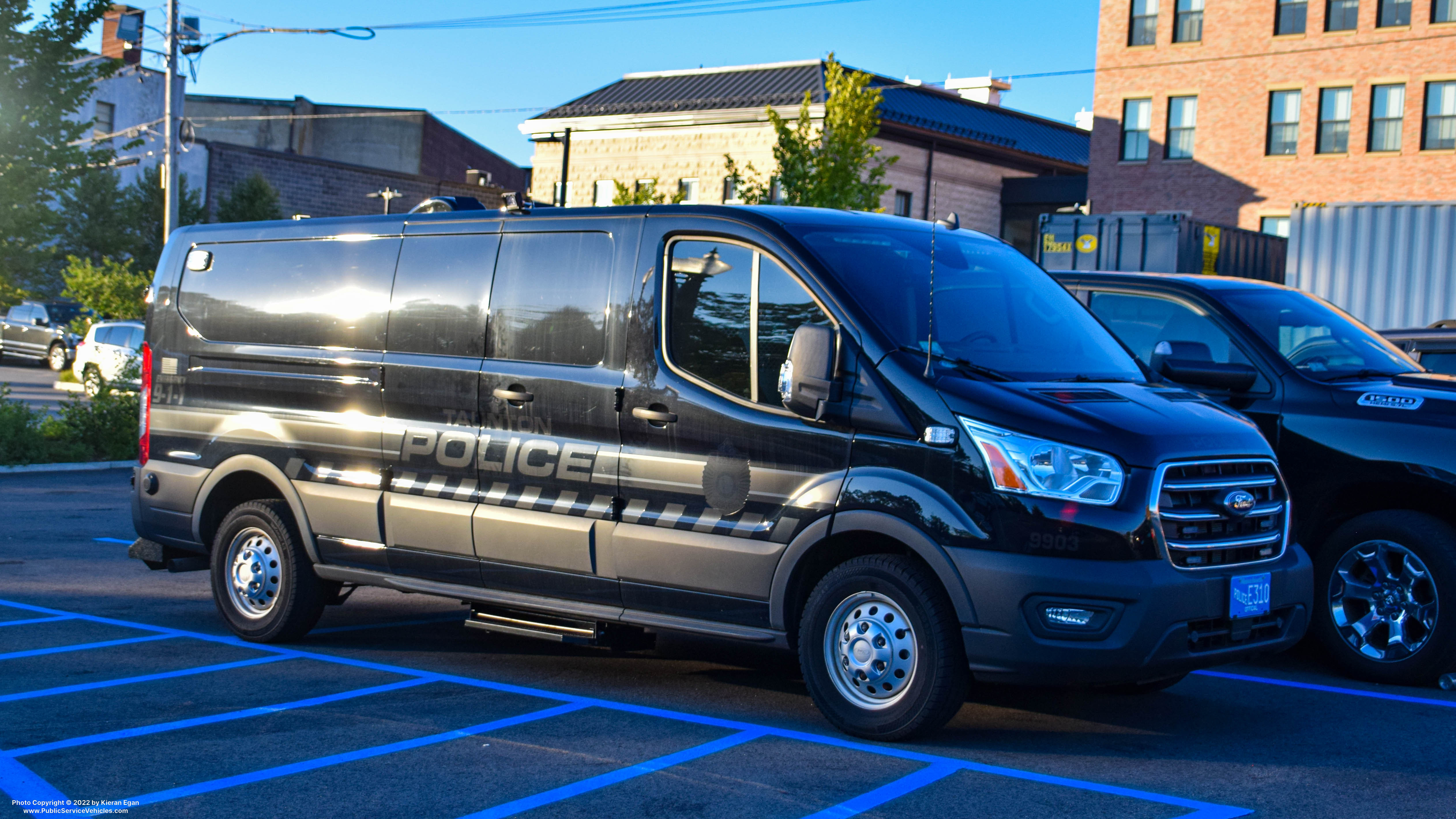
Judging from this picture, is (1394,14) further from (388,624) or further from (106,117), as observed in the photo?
(106,117)

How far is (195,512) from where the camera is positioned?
839cm

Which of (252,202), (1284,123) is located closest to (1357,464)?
(1284,123)

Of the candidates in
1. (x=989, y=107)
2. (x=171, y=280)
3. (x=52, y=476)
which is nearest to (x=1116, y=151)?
(x=989, y=107)

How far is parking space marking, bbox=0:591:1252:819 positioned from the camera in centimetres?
525

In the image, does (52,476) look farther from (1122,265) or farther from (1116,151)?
(1116,151)

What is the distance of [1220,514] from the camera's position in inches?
236

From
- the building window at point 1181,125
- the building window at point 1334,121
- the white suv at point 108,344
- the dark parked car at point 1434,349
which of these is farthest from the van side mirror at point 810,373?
the building window at point 1181,125

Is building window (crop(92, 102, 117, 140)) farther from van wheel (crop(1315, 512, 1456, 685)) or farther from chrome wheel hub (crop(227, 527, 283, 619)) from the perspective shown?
van wheel (crop(1315, 512, 1456, 685))

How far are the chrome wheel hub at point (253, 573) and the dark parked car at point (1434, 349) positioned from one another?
6928 mm

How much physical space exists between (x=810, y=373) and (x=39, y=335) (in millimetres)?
38727

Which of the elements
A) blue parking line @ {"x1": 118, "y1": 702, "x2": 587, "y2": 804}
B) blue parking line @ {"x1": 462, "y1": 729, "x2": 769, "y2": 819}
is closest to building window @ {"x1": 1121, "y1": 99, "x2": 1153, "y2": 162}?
blue parking line @ {"x1": 118, "y1": 702, "x2": 587, "y2": 804}

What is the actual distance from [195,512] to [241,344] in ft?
3.23

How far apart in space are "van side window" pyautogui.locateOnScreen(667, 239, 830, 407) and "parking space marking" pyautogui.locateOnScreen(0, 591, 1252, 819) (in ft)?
4.64

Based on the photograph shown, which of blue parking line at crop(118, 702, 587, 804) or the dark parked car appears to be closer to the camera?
blue parking line at crop(118, 702, 587, 804)
